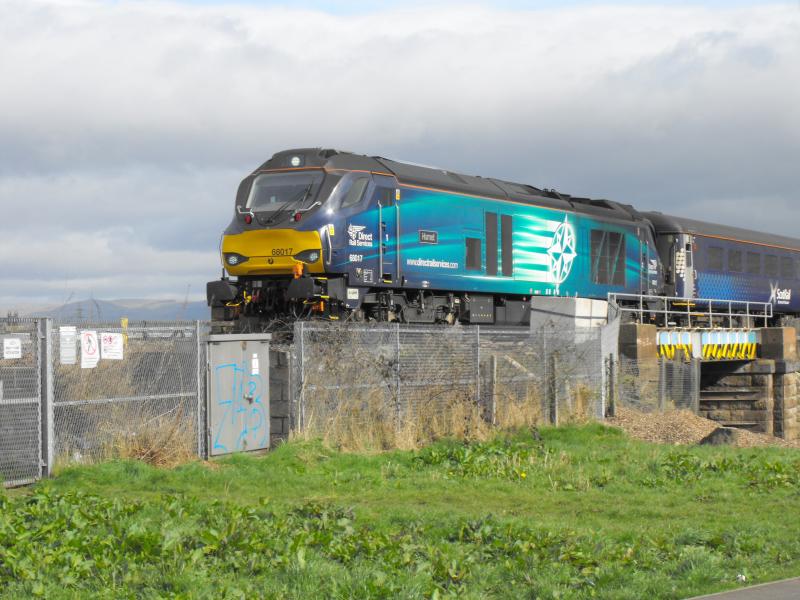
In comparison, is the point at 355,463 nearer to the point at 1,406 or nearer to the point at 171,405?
the point at 171,405

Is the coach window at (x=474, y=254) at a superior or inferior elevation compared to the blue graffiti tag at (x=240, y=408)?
superior

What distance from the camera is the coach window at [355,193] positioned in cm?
2188

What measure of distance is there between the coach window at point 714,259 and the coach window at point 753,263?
7.96 feet

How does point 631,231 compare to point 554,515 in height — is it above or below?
above

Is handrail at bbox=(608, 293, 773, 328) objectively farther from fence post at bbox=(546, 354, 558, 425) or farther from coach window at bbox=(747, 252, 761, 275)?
fence post at bbox=(546, 354, 558, 425)

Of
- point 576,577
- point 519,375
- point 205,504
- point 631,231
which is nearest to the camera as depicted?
point 576,577

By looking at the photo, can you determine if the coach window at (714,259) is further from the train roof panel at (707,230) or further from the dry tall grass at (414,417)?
the dry tall grass at (414,417)

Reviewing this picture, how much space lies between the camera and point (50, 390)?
13.5m

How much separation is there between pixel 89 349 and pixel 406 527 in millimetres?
5627

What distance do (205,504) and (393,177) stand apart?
1304cm

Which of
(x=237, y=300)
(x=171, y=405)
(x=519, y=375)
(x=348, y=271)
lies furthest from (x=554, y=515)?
(x=237, y=300)

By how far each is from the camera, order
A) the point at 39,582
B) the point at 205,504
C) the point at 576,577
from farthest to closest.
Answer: the point at 205,504 → the point at 576,577 → the point at 39,582

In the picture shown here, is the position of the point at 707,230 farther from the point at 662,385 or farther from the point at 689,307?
the point at 662,385

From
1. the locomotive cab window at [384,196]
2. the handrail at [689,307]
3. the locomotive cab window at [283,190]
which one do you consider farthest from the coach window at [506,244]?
the locomotive cab window at [283,190]
